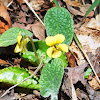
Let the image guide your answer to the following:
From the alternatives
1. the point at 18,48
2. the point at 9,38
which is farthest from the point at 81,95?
the point at 9,38

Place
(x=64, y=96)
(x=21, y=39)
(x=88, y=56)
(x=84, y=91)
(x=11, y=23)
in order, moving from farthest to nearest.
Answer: (x=11, y=23) → (x=88, y=56) → (x=84, y=91) → (x=64, y=96) → (x=21, y=39)

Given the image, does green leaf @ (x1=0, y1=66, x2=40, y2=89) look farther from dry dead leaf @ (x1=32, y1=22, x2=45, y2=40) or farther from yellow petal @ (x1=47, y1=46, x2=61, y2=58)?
dry dead leaf @ (x1=32, y1=22, x2=45, y2=40)

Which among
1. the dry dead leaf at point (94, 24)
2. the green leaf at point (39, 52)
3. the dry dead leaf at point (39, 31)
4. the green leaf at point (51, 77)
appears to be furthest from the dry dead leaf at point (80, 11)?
the green leaf at point (51, 77)

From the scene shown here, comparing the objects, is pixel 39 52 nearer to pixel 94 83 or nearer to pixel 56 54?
pixel 56 54

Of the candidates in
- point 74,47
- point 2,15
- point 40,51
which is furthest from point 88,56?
point 2,15

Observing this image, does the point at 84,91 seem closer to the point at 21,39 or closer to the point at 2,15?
the point at 21,39

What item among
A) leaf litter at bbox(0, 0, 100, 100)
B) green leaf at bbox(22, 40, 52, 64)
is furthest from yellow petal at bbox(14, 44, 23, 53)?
leaf litter at bbox(0, 0, 100, 100)
